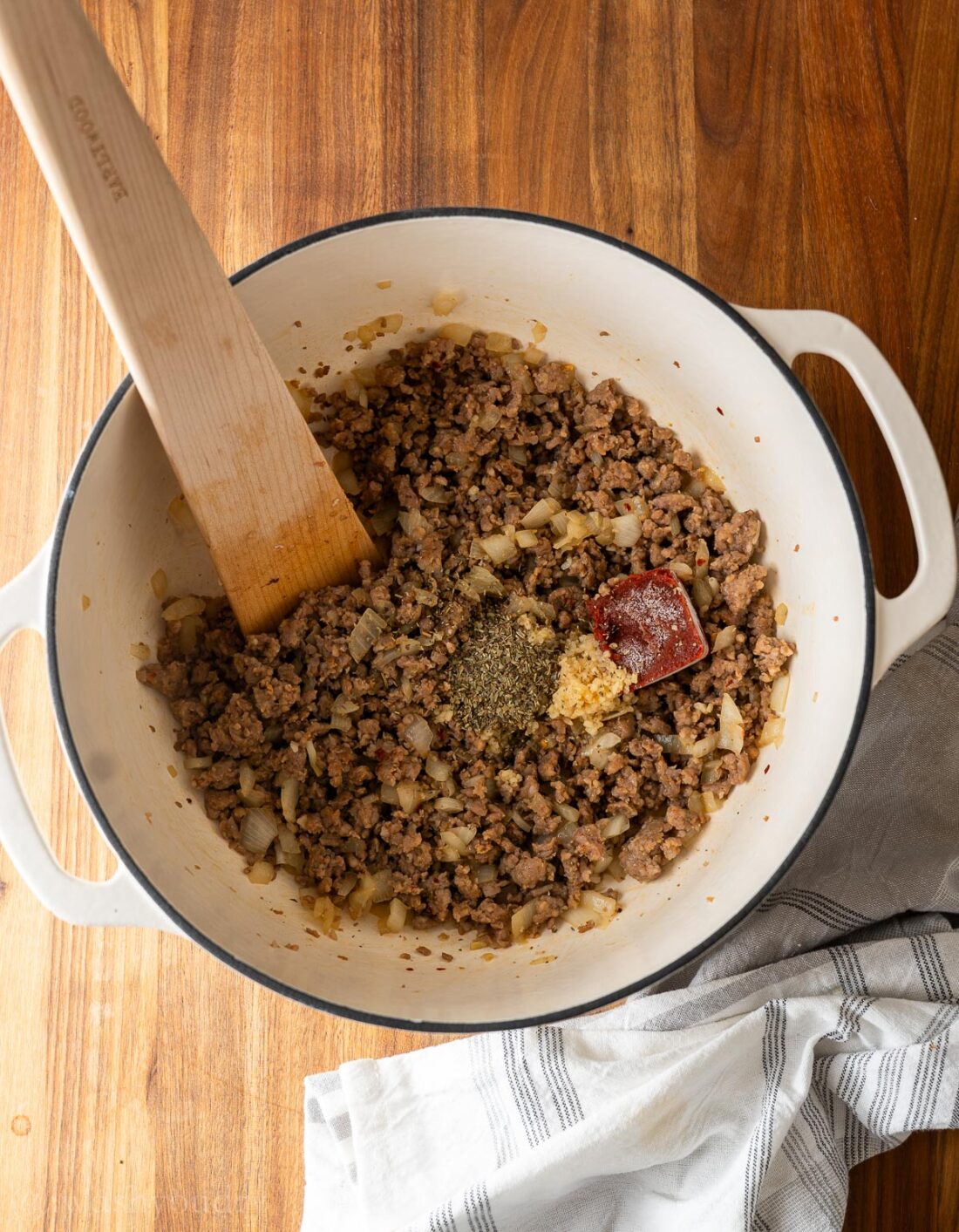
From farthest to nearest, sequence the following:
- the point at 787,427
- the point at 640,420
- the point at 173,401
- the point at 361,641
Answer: the point at 640,420 → the point at 361,641 → the point at 787,427 → the point at 173,401

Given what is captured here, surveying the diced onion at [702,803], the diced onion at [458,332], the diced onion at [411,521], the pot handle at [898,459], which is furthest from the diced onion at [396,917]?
the diced onion at [458,332]

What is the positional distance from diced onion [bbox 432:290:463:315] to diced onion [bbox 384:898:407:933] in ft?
2.90

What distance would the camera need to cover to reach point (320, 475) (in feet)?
5.03

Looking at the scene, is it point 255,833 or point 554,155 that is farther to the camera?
point 554,155

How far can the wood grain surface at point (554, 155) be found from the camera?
180cm

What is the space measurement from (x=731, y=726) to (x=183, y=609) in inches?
32.6

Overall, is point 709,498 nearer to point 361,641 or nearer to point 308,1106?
point 361,641

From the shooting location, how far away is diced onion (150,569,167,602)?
64.1 inches

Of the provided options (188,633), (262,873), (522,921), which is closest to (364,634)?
(188,633)

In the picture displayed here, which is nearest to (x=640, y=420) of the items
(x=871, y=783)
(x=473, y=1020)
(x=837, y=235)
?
(x=837, y=235)

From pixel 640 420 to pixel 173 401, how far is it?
0.72 meters

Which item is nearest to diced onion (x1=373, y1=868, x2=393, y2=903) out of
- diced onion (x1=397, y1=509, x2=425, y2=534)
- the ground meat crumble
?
the ground meat crumble

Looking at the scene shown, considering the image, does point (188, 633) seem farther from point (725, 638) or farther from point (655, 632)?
point (725, 638)

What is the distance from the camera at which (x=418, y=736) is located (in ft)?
5.23
